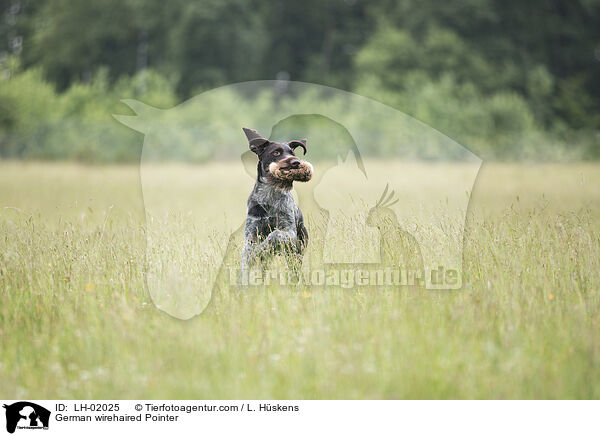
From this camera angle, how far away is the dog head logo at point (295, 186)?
6.05 m

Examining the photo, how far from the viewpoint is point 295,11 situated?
52.3 meters

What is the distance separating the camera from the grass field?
13.4 ft

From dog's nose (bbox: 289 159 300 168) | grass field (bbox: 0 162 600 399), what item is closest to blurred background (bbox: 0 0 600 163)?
grass field (bbox: 0 162 600 399)

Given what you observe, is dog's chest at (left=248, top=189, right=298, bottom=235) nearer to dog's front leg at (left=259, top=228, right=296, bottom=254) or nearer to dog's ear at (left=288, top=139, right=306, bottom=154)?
dog's front leg at (left=259, top=228, right=296, bottom=254)

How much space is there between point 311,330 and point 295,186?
12.8 ft

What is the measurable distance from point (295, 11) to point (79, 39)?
18.9 m

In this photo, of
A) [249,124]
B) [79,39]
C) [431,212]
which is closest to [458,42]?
[249,124]

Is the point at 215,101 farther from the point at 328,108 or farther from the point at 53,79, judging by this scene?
the point at 53,79

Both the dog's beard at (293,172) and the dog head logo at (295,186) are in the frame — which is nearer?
the dog's beard at (293,172)

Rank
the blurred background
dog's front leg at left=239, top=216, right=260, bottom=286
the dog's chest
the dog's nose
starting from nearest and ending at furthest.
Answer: the dog's nose
dog's front leg at left=239, top=216, right=260, bottom=286
the dog's chest
the blurred background

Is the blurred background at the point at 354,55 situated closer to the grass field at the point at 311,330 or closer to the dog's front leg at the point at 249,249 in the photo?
the grass field at the point at 311,330
